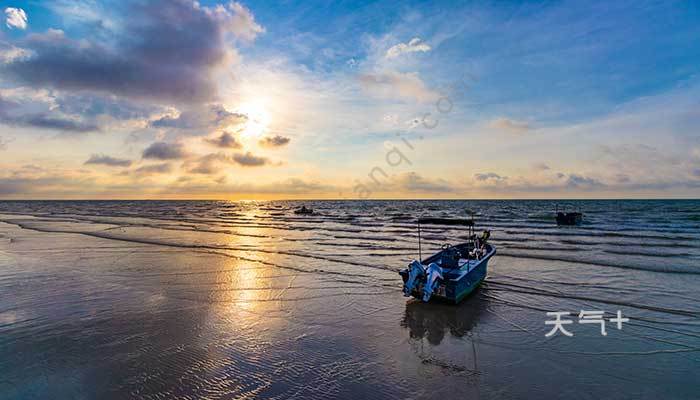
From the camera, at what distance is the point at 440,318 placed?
10.6 metres

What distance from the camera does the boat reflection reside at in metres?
9.37

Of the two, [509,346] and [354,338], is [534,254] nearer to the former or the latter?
[509,346]

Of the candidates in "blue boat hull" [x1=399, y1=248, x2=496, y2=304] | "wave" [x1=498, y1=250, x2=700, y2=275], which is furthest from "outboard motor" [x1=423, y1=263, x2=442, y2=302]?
"wave" [x1=498, y1=250, x2=700, y2=275]

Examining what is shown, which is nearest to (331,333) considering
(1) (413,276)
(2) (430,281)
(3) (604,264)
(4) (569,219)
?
(1) (413,276)

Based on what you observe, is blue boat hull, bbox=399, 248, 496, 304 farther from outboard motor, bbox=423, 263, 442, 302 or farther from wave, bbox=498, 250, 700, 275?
wave, bbox=498, 250, 700, 275

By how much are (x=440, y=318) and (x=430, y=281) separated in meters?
1.15

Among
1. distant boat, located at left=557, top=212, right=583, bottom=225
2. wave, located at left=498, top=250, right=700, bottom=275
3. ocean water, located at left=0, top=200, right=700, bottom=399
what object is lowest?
ocean water, located at left=0, top=200, right=700, bottom=399

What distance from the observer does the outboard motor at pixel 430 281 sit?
11.1 meters

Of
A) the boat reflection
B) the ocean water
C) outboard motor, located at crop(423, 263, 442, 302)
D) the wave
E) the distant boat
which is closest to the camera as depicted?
the ocean water

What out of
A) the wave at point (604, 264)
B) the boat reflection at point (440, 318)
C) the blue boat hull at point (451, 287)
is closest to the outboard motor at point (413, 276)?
the blue boat hull at point (451, 287)

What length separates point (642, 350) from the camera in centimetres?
830

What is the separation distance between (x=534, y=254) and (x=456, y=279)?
514 inches

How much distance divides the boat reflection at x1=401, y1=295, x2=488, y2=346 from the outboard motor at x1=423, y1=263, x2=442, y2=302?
0.55 meters

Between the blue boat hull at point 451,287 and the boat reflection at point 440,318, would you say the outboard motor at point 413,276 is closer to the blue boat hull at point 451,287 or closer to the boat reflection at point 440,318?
the blue boat hull at point 451,287
